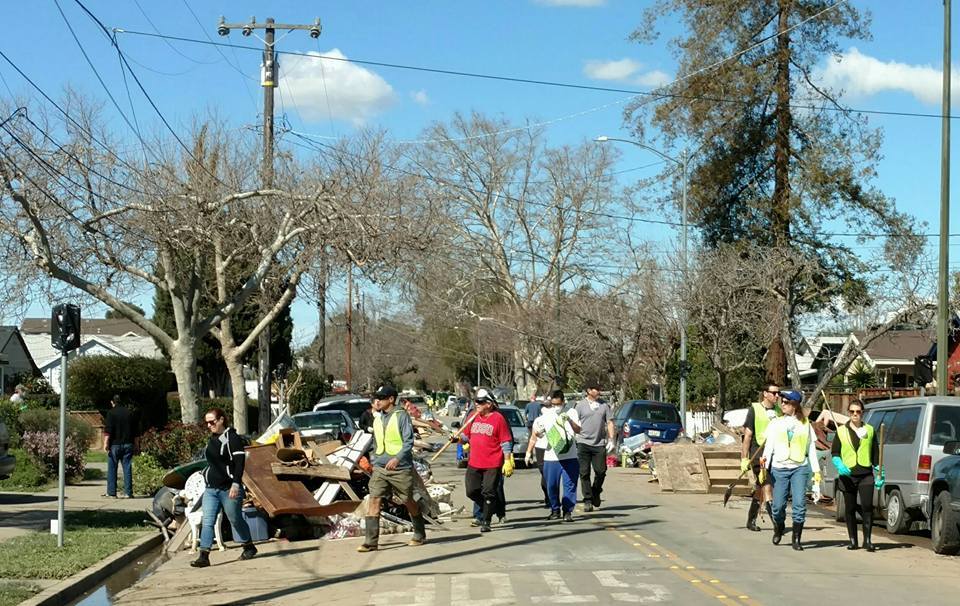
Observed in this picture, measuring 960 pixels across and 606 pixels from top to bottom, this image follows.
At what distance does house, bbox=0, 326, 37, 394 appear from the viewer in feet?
165

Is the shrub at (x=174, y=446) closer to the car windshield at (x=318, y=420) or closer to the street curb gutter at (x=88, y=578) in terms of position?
the car windshield at (x=318, y=420)

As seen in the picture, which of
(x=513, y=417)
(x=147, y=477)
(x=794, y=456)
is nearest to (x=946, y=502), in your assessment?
(x=794, y=456)

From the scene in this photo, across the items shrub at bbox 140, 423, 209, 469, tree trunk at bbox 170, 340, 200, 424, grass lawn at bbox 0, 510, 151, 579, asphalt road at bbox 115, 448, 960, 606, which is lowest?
asphalt road at bbox 115, 448, 960, 606

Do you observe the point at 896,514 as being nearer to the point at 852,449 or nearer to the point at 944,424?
the point at 944,424

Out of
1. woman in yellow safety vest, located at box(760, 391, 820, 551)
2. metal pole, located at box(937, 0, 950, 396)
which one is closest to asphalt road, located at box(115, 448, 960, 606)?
woman in yellow safety vest, located at box(760, 391, 820, 551)

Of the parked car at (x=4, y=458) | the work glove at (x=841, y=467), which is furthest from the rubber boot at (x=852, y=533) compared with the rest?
the parked car at (x=4, y=458)

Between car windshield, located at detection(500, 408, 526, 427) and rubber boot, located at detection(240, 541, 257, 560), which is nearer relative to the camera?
rubber boot, located at detection(240, 541, 257, 560)

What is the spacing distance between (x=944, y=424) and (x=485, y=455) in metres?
5.87

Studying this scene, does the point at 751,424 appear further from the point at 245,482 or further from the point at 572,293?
the point at 572,293

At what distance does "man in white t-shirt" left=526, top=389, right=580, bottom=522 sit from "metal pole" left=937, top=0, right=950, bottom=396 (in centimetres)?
829

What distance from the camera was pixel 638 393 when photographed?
184 feet

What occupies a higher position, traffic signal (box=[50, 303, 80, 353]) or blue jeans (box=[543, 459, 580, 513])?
traffic signal (box=[50, 303, 80, 353])

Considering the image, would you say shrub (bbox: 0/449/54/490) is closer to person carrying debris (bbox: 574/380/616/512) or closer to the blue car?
person carrying debris (bbox: 574/380/616/512)

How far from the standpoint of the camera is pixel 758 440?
16.6m
